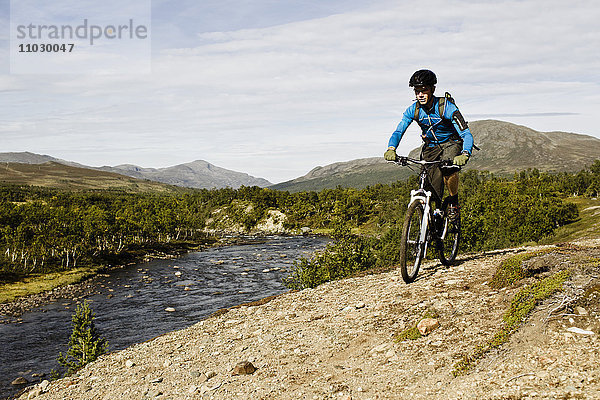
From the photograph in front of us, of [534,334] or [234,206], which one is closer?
[534,334]

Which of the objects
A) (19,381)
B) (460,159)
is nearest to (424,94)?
(460,159)

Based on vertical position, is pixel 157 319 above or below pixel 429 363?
below

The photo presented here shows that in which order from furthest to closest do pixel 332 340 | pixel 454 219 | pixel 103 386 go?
pixel 454 219 → pixel 103 386 → pixel 332 340

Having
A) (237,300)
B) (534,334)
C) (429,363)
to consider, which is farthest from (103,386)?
(237,300)

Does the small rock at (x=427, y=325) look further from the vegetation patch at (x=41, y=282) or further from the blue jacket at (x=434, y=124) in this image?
the vegetation patch at (x=41, y=282)

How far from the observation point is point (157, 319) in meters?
36.5

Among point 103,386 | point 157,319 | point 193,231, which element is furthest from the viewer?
point 193,231

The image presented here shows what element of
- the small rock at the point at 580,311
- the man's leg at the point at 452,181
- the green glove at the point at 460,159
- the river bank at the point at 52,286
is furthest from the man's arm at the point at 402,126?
the river bank at the point at 52,286

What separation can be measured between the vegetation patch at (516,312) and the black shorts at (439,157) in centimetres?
320

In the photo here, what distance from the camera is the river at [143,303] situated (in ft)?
99.6

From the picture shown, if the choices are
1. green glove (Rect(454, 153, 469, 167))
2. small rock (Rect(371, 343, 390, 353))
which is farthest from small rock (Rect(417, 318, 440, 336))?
green glove (Rect(454, 153, 469, 167))

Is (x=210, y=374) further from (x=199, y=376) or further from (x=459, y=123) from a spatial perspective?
(x=459, y=123)

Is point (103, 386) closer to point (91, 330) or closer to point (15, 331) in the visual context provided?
point (91, 330)

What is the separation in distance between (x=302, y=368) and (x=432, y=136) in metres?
6.44
